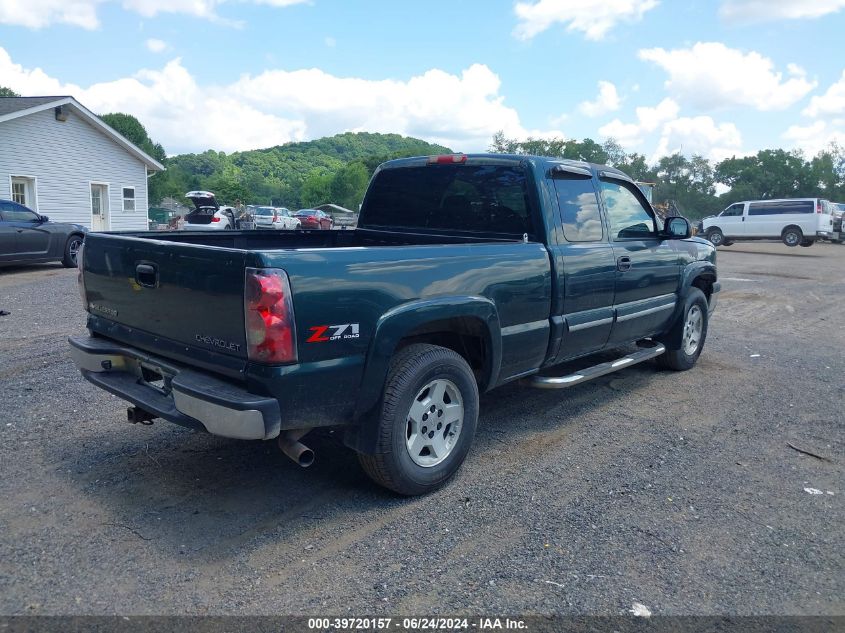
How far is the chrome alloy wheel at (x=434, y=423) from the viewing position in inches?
153

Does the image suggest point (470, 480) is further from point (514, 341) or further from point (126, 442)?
point (126, 442)

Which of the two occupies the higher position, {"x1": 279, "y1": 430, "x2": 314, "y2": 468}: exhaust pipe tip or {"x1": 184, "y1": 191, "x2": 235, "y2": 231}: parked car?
{"x1": 184, "y1": 191, "x2": 235, "y2": 231}: parked car

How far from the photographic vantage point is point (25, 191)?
69.4 feet

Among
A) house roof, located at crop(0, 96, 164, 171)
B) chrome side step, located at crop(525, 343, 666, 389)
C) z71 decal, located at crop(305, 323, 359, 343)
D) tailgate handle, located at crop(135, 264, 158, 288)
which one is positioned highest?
house roof, located at crop(0, 96, 164, 171)

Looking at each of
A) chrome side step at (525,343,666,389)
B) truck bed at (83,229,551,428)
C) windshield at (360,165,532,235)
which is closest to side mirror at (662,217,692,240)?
chrome side step at (525,343,666,389)

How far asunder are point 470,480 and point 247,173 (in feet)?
364

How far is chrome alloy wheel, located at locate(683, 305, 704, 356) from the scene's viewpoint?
685 cm

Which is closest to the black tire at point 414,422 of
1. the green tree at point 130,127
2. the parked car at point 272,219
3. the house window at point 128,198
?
the house window at point 128,198

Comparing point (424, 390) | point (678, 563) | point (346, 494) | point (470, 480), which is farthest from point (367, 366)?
point (678, 563)

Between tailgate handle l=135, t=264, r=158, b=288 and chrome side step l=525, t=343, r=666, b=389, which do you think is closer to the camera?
tailgate handle l=135, t=264, r=158, b=288

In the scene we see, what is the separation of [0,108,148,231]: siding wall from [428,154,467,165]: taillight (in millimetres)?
19163

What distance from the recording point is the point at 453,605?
2.91 metres

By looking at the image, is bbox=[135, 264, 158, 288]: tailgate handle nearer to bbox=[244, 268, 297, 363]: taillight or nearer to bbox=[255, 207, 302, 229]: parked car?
bbox=[244, 268, 297, 363]: taillight

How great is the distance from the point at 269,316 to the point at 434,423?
1330 mm
